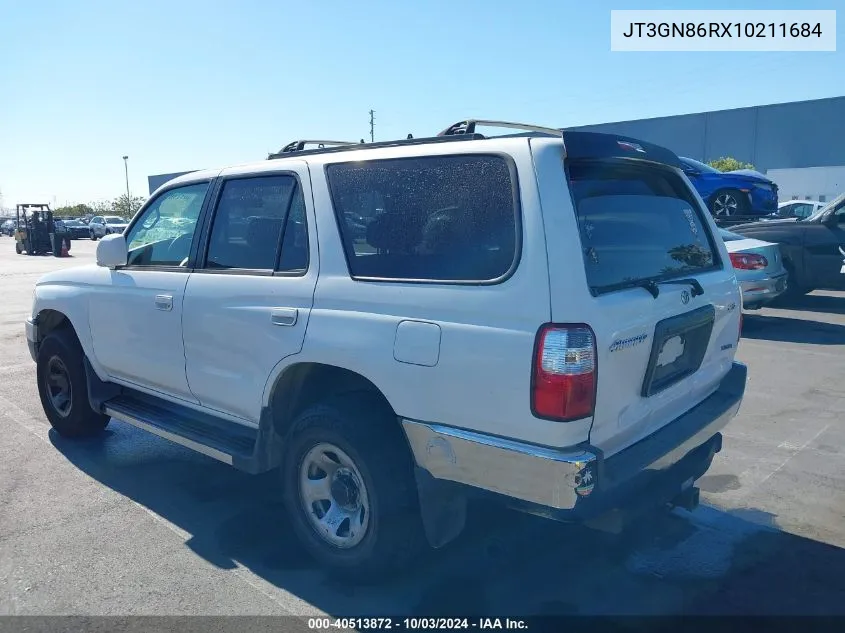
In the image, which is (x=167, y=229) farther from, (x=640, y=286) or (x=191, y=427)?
(x=640, y=286)

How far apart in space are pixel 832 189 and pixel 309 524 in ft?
144

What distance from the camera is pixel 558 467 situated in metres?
2.61

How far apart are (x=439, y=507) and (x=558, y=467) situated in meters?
0.70

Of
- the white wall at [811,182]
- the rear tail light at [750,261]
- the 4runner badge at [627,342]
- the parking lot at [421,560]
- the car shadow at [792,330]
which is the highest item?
the white wall at [811,182]

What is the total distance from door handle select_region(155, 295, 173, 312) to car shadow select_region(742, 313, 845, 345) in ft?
24.9

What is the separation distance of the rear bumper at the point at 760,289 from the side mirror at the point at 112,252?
7.79 m

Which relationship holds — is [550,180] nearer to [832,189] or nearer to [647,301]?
[647,301]

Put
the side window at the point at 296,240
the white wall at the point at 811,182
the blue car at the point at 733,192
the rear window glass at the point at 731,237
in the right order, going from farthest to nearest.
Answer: the white wall at the point at 811,182, the blue car at the point at 733,192, the rear window glass at the point at 731,237, the side window at the point at 296,240

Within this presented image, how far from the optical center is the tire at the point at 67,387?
5227 millimetres

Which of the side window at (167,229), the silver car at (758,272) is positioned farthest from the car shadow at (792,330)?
the side window at (167,229)

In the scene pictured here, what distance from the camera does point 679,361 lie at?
328 cm

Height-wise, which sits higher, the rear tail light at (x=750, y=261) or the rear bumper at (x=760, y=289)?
the rear tail light at (x=750, y=261)

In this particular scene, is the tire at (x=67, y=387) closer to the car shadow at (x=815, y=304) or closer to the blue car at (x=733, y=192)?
the car shadow at (x=815, y=304)

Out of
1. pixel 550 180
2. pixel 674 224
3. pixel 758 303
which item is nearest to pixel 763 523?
pixel 674 224
